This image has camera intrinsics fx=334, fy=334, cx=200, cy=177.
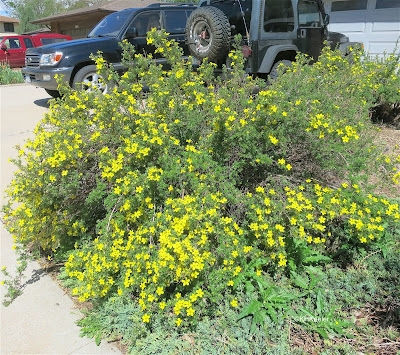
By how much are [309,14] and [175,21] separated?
3.48m

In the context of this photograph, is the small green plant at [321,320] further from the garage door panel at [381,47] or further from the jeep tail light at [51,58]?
the garage door panel at [381,47]

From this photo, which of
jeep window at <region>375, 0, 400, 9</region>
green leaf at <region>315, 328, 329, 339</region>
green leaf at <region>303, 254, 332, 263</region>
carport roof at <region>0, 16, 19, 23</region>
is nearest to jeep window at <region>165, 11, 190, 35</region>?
jeep window at <region>375, 0, 400, 9</region>

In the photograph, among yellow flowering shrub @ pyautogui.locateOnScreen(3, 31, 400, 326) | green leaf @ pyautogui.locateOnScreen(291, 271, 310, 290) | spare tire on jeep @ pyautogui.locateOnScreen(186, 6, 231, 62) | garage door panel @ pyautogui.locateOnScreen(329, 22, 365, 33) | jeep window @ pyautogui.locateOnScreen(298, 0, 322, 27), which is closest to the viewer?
yellow flowering shrub @ pyautogui.locateOnScreen(3, 31, 400, 326)

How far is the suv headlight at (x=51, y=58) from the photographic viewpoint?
25.3ft

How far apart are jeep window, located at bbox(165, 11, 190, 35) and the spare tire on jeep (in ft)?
8.21

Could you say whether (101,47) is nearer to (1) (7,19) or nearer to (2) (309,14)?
(2) (309,14)

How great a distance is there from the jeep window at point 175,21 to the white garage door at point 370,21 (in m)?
6.32

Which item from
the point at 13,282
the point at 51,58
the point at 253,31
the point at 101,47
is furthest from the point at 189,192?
the point at 51,58

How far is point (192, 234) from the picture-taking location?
7.94 ft

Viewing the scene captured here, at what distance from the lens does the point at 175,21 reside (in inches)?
351

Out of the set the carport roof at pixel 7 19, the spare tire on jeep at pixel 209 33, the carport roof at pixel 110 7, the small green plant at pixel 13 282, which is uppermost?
the carport roof at pixel 7 19

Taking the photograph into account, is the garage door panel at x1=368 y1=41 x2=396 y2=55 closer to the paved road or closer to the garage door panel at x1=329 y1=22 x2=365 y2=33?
the garage door panel at x1=329 y1=22 x2=365 y2=33

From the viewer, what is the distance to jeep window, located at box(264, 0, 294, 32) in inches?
244

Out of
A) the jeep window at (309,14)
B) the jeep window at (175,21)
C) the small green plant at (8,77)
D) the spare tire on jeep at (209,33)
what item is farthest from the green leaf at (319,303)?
the small green plant at (8,77)
